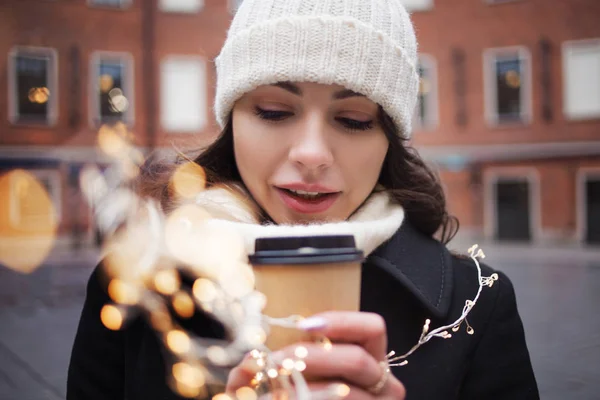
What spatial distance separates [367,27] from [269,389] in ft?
2.34

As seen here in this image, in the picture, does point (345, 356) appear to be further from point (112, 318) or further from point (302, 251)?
point (112, 318)

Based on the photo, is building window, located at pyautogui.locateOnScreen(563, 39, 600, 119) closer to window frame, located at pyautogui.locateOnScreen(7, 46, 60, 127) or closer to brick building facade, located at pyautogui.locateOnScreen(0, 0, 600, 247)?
brick building facade, located at pyautogui.locateOnScreen(0, 0, 600, 247)

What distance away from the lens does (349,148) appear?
3.42ft

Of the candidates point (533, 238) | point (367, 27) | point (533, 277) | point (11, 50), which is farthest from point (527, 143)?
point (367, 27)

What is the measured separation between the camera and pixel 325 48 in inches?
40.9

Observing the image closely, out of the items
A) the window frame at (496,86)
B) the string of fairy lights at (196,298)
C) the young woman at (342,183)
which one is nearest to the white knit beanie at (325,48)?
the young woman at (342,183)

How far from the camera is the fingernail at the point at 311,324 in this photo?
635 mm

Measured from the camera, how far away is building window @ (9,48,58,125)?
44.7 feet

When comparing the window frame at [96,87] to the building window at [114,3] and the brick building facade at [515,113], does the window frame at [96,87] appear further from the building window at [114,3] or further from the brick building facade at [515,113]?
the brick building facade at [515,113]

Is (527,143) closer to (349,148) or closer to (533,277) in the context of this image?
(533,277)

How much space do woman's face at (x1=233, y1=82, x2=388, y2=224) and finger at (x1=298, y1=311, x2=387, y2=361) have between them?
0.38 meters

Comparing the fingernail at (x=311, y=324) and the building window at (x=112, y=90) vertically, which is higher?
the building window at (x=112, y=90)

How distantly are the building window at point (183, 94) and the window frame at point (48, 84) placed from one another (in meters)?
2.68

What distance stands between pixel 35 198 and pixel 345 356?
14943 mm
